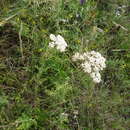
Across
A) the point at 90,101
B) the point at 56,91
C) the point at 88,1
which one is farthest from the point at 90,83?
the point at 88,1

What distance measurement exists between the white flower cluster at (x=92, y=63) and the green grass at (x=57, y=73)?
2.7 inches

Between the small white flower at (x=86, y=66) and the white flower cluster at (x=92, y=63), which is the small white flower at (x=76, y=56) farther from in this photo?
the small white flower at (x=86, y=66)

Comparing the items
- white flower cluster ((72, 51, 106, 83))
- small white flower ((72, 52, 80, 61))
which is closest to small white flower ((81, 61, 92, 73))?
white flower cluster ((72, 51, 106, 83))

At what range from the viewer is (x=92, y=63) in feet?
9.06

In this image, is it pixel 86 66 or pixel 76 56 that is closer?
pixel 86 66

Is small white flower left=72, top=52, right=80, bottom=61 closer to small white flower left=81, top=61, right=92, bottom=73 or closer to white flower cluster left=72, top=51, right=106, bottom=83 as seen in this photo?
white flower cluster left=72, top=51, right=106, bottom=83

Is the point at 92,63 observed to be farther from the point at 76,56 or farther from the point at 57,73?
the point at 57,73

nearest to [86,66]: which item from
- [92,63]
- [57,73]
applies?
[92,63]

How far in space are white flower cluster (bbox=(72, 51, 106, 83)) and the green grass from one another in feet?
0.23

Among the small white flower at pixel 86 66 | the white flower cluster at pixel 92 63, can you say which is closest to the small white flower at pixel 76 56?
the white flower cluster at pixel 92 63

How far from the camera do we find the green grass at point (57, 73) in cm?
252

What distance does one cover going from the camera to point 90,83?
2.74 m

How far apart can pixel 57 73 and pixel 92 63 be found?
321 millimetres

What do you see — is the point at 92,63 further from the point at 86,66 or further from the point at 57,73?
the point at 57,73
